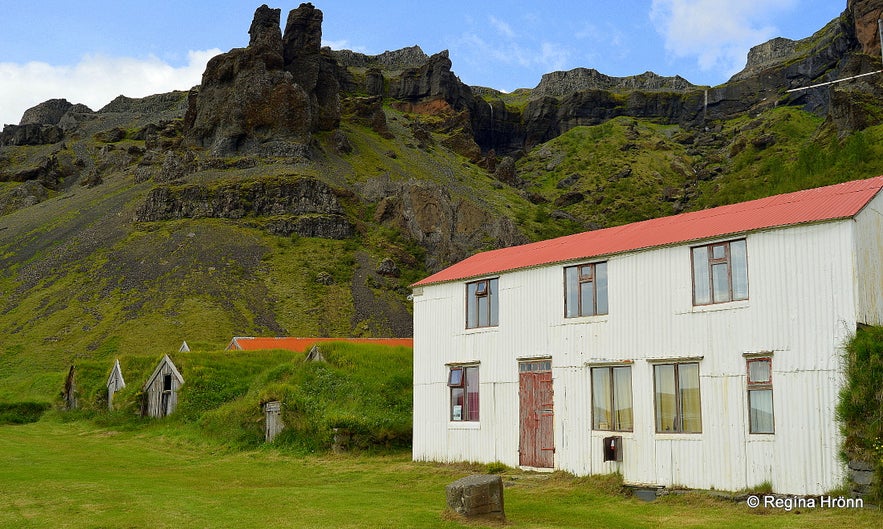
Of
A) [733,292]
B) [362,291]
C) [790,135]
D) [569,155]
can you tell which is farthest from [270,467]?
[569,155]

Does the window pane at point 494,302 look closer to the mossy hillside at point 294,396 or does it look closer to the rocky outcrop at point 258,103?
the mossy hillside at point 294,396

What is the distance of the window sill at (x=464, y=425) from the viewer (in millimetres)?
27328

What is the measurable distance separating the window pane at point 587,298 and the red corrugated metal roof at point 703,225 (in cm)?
89

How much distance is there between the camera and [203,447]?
35.4 meters

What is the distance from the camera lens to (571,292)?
25.1m

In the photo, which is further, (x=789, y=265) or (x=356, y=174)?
(x=356, y=174)

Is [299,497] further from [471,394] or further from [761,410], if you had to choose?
[761,410]

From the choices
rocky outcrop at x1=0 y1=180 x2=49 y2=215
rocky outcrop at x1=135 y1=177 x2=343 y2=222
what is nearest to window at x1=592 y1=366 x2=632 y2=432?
rocky outcrop at x1=135 y1=177 x2=343 y2=222

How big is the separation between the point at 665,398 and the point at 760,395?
2696mm

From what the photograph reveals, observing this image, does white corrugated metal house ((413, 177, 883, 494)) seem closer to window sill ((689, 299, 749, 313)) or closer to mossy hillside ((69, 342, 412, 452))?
window sill ((689, 299, 749, 313))

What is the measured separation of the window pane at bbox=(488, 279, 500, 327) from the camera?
90.4ft

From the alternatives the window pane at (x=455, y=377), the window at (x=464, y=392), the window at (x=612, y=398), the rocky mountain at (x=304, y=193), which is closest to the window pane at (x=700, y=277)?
the window at (x=612, y=398)

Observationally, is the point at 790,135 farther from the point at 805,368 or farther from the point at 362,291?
the point at 805,368

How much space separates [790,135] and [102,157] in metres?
136
